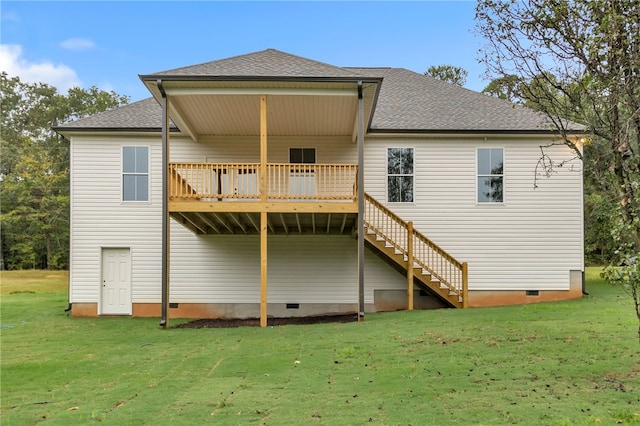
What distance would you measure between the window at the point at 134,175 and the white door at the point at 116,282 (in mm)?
1728

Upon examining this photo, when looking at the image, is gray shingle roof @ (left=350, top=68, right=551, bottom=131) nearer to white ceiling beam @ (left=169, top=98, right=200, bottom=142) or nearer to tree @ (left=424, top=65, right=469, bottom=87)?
white ceiling beam @ (left=169, top=98, right=200, bottom=142)

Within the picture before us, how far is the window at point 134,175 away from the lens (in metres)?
13.9

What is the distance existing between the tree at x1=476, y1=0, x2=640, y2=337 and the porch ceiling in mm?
4884

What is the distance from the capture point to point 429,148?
14.0 meters

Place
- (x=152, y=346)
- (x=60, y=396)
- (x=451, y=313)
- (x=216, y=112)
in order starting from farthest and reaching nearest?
(x=216, y=112) → (x=451, y=313) → (x=152, y=346) → (x=60, y=396)

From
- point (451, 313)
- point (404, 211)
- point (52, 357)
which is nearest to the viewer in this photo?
point (52, 357)

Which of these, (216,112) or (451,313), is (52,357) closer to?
(216,112)

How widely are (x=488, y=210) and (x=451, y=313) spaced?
4.16m

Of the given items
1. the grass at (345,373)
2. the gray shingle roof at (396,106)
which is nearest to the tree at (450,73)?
the gray shingle roof at (396,106)

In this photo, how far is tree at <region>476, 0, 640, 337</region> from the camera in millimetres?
5012

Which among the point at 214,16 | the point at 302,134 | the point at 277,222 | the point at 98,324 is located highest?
the point at 214,16

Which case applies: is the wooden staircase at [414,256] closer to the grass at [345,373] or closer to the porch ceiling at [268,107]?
the grass at [345,373]

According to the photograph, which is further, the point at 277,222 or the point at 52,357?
the point at 277,222

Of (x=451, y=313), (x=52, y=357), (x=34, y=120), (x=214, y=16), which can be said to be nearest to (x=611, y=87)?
(x=451, y=313)
